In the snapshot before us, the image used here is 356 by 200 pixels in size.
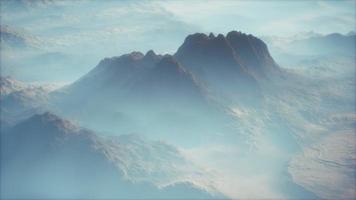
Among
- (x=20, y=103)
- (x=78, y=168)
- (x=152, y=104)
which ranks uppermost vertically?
(x=20, y=103)

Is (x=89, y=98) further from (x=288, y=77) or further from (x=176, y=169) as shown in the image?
(x=288, y=77)

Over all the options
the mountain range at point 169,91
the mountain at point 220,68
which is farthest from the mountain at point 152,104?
the mountain at point 220,68

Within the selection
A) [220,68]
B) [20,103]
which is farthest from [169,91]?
[20,103]

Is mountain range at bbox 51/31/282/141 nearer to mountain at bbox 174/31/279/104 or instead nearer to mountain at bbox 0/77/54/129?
mountain at bbox 174/31/279/104

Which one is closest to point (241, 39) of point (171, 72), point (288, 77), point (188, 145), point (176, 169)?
point (288, 77)

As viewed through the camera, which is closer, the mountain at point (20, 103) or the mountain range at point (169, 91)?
the mountain at point (20, 103)

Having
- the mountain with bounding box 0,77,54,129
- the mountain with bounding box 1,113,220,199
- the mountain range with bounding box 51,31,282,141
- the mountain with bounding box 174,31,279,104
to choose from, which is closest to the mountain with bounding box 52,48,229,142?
the mountain range with bounding box 51,31,282,141

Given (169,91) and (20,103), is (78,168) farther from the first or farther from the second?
(20,103)

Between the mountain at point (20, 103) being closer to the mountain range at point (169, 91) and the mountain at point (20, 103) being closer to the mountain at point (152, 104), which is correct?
the mountain range at point (169, 91)

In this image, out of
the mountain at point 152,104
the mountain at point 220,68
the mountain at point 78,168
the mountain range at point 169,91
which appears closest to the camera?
the mountain at point 78,168
